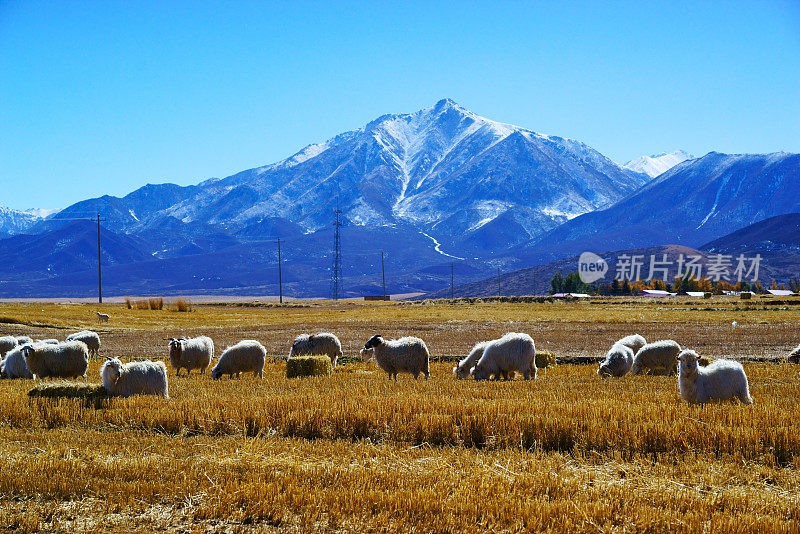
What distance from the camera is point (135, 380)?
48.5 feet

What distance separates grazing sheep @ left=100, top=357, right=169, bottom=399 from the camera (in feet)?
47.9

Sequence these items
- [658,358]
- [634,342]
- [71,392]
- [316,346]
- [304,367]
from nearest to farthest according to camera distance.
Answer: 1. [71,392]
2. [304,367]
3. [658,358]
4. [634,342]
5. [316,346]

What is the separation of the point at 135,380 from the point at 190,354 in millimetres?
8171

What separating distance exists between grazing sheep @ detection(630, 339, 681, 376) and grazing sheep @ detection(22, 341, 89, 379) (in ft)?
56.0

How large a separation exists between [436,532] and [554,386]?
985 cm

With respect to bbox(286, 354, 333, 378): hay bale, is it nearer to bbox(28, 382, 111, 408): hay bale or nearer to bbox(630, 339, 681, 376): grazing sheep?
bbox(28, 382, 111, 408): hay bale

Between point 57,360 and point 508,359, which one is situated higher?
point 57,360

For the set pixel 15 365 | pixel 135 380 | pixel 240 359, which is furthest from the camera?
pixel 240 359

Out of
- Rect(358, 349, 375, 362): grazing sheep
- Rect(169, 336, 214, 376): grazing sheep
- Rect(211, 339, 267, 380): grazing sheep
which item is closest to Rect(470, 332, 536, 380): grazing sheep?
Rect(358, 349, 375, 362): grazing sheep

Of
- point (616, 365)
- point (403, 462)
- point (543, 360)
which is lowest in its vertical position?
point (543, 360)

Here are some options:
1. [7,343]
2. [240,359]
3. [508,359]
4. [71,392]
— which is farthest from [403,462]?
[7,343]

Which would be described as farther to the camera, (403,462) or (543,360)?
(543,360)

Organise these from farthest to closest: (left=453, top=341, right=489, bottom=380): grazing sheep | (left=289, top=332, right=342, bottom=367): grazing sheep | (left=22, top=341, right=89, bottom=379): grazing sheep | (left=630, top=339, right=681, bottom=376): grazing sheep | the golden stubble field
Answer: (left=289, top=332, right=342, bottom=367): grazing sheep
(left=453, top=341, right=489, bottom=380): grazing sheep
(left=630, top=339, right=681, bottom=376): grazing sheep
(left=22, top=341, right=89, bottom=379): grazing sheep
the golden stubble field

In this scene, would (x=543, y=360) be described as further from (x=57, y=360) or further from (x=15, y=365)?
(x=15, y=365)
